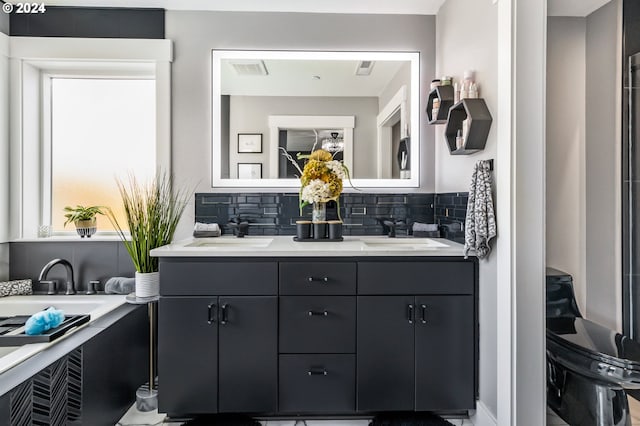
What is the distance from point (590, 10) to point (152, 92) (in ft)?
9.14

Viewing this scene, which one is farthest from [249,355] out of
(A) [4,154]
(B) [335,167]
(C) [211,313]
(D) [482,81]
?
(A) [4,154]

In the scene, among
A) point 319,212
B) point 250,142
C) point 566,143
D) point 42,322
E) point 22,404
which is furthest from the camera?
point 250,142

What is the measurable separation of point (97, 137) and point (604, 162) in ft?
10.7

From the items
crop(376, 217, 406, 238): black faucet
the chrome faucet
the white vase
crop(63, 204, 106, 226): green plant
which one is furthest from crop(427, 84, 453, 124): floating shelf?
the chrome faucet

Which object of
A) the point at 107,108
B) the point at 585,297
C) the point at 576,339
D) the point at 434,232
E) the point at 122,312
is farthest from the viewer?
the point at 107,108

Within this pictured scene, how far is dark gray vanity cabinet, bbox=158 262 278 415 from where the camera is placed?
6.01ft

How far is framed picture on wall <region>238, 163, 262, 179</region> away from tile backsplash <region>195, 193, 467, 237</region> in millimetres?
122

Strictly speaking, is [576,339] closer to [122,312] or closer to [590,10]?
[590,10]

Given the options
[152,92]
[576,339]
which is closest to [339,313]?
[576,339]

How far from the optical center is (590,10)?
209cm

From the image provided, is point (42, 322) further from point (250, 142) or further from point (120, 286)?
point (250, 142)

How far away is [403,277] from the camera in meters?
1.87

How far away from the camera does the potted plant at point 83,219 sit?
2518 millimetres

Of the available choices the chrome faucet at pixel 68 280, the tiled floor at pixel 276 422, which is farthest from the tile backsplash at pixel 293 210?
the tiled floor at pixel 276 422
